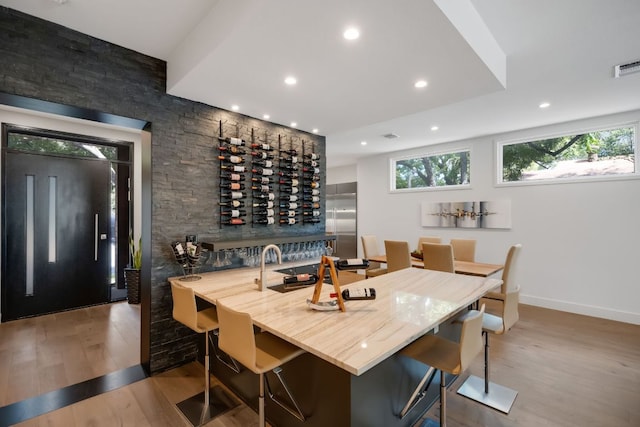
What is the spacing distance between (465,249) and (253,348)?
4133 mm

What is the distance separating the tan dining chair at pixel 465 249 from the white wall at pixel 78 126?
5.27m

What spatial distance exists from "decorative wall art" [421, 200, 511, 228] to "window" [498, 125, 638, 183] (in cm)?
50

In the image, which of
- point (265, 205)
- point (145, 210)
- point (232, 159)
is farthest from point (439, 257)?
point (145, 210)

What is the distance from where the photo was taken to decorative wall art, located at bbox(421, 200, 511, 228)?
16.1 ft

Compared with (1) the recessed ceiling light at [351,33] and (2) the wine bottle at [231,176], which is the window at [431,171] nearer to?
(2) the wine bottle at [231,176]

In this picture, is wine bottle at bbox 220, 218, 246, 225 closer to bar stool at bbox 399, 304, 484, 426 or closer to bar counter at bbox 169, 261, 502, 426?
bar counter at bbox 169, 261, 502, 426

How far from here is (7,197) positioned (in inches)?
149

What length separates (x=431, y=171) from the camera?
593cm

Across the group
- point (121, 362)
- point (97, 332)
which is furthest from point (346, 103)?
point (97, 332)

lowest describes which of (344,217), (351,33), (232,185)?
(344,217)

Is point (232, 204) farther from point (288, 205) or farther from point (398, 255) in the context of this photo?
point (398, 255)

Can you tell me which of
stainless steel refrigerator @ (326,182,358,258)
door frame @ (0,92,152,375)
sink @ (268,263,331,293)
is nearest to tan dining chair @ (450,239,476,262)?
sink @ (268,263,331,293)

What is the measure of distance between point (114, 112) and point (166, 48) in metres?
0.70

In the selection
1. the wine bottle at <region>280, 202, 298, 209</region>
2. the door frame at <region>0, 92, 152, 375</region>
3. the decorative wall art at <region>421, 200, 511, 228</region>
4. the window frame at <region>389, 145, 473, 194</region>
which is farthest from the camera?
the window frame at <region>389, 145, 473, 194</region>
